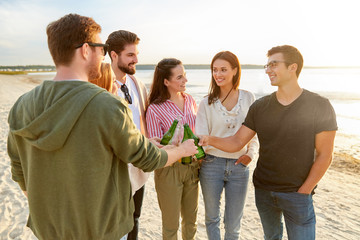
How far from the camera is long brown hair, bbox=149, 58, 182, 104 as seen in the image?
10.6 ft

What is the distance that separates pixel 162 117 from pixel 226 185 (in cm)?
117

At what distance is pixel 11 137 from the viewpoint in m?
1.67

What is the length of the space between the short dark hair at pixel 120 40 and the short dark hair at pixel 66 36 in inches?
59.5

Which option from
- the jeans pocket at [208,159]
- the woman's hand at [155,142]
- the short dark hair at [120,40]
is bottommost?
the jeans pocket at [208,159]

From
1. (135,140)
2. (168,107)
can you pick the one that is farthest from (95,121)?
(168,107)

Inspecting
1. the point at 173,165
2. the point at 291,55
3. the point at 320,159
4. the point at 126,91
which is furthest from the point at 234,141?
the point at 126,91

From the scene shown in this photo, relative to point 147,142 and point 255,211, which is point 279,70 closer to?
point 147,142

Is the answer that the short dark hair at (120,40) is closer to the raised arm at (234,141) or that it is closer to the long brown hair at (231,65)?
the long brown hair at (231,65)

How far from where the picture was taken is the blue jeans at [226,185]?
2891mm

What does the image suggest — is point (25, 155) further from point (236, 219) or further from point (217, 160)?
point (236, 219)

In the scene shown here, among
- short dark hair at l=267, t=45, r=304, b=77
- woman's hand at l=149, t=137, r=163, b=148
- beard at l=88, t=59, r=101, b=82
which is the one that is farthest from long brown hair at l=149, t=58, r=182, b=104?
beard at l=88, t=59, r=101, b=82

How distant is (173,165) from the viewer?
2.92 m

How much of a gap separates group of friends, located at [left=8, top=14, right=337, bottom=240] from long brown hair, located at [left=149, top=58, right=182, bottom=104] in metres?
0.02

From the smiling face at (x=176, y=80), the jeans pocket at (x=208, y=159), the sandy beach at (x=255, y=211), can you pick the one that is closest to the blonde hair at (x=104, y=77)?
the smiling face at (x=176, y=80)
